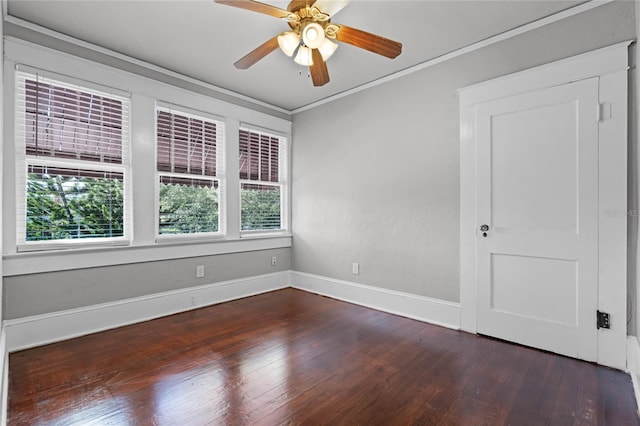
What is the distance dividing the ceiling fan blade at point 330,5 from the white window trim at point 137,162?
2.16 m

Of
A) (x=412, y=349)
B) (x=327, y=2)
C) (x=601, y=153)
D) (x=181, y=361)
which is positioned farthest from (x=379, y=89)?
(x=181, y=361)

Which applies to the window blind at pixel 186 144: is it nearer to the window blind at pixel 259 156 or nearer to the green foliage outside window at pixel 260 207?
the window blind at pixel 259 156

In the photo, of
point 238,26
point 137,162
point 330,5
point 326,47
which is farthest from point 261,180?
point 330,5

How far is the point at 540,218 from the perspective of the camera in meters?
2.45

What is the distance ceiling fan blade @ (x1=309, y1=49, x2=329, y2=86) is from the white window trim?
5.90 ft

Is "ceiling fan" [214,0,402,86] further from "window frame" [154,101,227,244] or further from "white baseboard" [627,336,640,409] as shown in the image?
"white baseboard" [627,336,640,409]

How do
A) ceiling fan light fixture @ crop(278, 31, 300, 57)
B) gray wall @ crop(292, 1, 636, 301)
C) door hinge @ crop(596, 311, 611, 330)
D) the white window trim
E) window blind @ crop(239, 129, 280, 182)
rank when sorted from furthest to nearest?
window blind @ crop(239, 129, 280, 182)
gray wall @ crop(292, 1, 636, 301)
the white window trim
door hinge @ crop(596, 311, 611, 330)
ceiling fan light fixture @ crop(278, 31, 300, 57)

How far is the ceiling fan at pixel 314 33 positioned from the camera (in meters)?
1.84

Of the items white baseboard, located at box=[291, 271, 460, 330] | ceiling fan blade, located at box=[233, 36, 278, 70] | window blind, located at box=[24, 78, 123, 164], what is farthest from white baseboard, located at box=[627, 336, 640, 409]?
window blind, located at box=[24, 78, 123, 164]

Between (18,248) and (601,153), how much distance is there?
4.52m

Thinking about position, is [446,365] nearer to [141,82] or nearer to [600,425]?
[600,425]

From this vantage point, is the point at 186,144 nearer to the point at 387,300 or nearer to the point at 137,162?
the point at 137,162

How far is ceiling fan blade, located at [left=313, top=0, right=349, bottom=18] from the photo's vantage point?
184 centimetres

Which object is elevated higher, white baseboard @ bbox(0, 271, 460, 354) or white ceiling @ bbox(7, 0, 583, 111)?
white ceiling @ bbox(7, 0, 583, 111)
